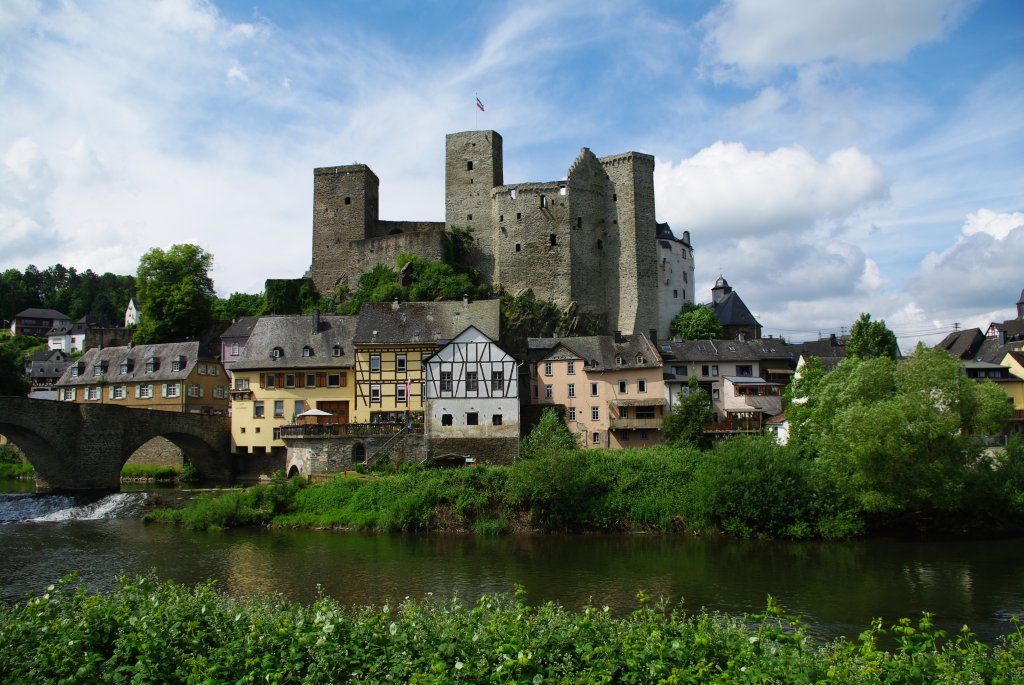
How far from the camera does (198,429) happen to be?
43000mm

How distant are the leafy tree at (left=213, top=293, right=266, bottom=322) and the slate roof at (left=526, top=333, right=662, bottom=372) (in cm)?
2701

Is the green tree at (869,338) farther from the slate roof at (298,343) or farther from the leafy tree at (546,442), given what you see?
the slate roof at (298,343)

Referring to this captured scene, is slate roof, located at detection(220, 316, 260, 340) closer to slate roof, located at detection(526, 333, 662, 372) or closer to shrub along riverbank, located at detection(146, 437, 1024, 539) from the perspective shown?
slate roof, located at detection(526, 333, 662, 372)

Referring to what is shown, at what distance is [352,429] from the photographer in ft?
125

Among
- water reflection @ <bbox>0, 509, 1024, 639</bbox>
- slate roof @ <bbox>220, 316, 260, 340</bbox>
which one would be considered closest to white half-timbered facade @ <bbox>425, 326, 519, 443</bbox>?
water reflection @ <bbox>0, 509, 1024, 639</bbox>

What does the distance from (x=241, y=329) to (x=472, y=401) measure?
2369 cm

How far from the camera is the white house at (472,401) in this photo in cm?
3759

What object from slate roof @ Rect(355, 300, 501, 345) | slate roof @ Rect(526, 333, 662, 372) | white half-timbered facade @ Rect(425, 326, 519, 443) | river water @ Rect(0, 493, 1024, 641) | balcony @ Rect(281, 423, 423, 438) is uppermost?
slate roof @ Rect(355, 300, 501, 345)

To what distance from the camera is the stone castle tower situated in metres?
61.4

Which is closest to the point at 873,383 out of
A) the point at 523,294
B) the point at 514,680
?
the point at 514,680

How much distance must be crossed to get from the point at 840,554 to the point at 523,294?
36960 millimetres

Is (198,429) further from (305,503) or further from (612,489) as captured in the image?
(612,489)

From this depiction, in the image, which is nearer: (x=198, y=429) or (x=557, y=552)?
(x=557, y=552)

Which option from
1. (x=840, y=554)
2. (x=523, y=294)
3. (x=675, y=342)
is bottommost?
(x=840, y=554)
